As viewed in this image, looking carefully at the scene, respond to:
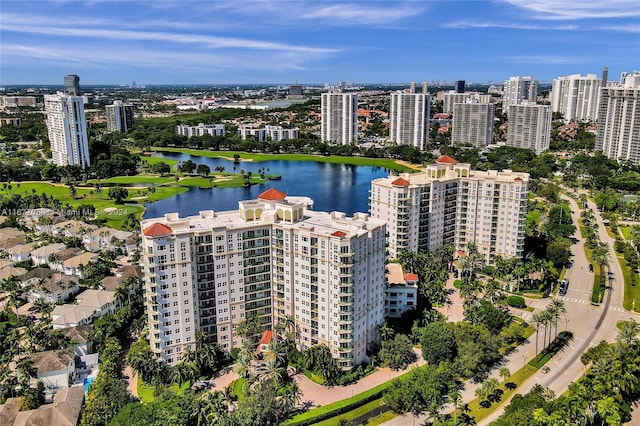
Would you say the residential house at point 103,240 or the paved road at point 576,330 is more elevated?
the residential house at point 103,240

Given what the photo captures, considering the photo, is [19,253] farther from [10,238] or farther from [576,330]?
[576,330]

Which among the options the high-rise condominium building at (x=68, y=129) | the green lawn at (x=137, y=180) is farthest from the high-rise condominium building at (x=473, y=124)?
the high-rise condominium building at (x=68, y=129)

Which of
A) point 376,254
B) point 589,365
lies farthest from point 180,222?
point 589,365

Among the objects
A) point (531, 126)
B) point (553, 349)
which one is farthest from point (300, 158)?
point (553, 349)

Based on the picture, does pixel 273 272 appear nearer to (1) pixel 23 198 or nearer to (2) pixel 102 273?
(2) pixel 102 273

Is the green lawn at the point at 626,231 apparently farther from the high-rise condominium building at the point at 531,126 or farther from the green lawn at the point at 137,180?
the green lawn at the point at 137,180

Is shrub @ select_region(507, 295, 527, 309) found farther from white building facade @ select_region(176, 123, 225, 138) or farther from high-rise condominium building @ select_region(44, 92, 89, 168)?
white building facade @ select_region(176, 123, 225, 138)
